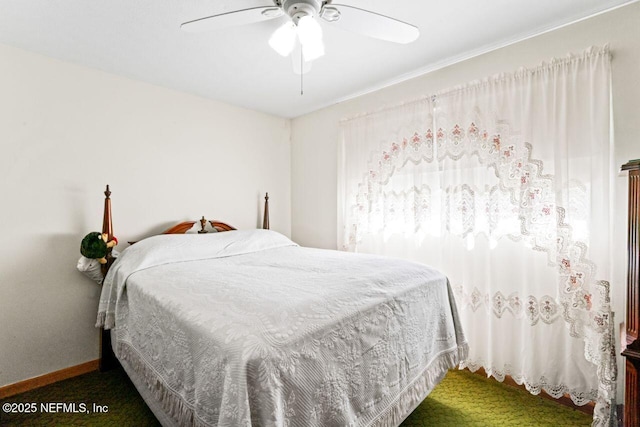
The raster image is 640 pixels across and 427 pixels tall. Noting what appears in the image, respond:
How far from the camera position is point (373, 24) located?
4.96 feet

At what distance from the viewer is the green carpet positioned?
1774 mm

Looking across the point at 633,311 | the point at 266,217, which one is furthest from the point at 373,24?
the point at 266,217

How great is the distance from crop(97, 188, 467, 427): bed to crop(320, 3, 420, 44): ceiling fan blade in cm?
130

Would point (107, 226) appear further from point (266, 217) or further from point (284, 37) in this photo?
point (284, 37)

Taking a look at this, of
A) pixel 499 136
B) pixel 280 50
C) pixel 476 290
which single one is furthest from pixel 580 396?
pixel 280 50

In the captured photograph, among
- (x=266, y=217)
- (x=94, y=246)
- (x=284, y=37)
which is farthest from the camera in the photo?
(x=266, y=217)

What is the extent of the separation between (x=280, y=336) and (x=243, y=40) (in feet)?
6.40

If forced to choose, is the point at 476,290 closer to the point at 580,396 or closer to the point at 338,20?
the point at 580,396

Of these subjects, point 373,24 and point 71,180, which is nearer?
point 373,24

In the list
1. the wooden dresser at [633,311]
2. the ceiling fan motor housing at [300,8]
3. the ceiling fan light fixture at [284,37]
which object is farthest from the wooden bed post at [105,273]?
the wooden dresser at [633,311]

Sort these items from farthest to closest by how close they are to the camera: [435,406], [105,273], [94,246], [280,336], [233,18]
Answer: [105,273], [94,246], [435,406], [233,18], [280,336]

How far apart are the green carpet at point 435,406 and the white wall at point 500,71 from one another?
1.72 feet

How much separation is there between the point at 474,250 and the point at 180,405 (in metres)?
2.06

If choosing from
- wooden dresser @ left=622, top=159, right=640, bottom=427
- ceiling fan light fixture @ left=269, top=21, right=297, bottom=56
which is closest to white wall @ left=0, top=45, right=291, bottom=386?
ceiling fan light fixture @ left=269, top=21, right=297, bottom=56
